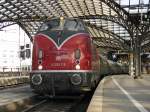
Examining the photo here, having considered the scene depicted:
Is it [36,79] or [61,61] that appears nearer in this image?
[36,79]

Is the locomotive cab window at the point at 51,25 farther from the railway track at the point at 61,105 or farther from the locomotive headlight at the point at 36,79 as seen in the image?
the railway track at the point at 61,105

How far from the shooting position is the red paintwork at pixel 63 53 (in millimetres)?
17047

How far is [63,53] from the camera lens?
17.2 meters

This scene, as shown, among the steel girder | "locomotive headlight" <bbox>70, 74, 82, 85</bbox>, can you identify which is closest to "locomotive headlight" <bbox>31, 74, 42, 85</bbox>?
"locomotive headlight" <bbox>70, 74, 82, 85</bbox>

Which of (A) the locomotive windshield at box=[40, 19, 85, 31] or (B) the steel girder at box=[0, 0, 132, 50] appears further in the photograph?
(B) the steel girder at box=[0, 0, 132, 50]

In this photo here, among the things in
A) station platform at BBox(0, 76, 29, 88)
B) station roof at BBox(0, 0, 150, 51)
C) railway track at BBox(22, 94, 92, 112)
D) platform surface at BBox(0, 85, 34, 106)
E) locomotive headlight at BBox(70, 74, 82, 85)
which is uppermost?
station roof at BBox(0, 0, 150, 51)

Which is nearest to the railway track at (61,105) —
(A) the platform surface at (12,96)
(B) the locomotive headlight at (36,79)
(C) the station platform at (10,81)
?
(A) the platform surface at (12,96)

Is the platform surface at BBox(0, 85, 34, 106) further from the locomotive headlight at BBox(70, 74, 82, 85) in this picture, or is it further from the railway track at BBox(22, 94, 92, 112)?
the locomotive headlight at BBox(70, 74, 82, 85)

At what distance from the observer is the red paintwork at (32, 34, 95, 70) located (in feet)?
55.9

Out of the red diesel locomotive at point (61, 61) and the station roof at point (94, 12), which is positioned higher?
the station roof at point (94, 12)

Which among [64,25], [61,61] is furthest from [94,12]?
[61,61]

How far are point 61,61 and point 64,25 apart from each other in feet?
6.03

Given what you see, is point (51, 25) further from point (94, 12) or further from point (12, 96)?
point (94, 12)

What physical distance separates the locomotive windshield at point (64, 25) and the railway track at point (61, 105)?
10.4ft
